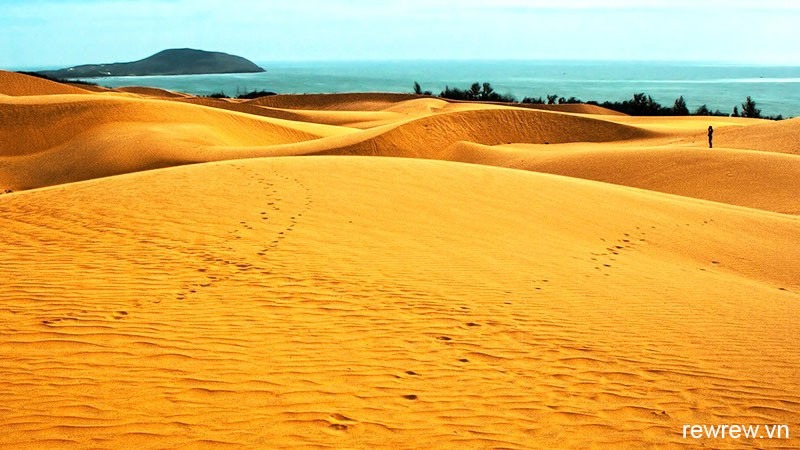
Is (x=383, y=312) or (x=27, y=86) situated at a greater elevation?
(x=27, y=86)

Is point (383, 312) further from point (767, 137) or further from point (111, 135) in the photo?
point (767, 137)

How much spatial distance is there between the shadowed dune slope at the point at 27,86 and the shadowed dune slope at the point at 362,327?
4298cm

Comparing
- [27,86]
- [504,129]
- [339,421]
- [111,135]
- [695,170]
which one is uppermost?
[27,86]

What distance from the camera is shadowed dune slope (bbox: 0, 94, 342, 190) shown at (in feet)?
90.4

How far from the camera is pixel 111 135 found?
3125cm

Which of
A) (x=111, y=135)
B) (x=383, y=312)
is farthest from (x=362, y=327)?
(x=111, y=135)

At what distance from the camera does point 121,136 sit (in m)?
30.9

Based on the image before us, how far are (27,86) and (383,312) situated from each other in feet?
169

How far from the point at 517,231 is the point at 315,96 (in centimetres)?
5499

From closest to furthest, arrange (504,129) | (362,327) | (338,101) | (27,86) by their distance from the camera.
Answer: (362,327)
(504,129)
(27,86)
(338,101)

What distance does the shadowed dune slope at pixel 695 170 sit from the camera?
73.2 feet

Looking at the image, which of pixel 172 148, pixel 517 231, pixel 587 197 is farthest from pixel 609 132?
pixel 517 231

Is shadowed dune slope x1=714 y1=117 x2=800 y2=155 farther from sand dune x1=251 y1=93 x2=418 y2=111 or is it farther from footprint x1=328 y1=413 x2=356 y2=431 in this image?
sand dune x1=251 y1=93 x2=418 y2=111

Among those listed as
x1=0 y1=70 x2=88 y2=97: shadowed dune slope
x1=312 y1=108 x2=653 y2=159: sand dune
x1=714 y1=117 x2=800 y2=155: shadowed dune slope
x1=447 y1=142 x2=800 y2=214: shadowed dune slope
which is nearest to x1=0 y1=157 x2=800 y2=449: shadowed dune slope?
x1=447 y1=142 x2=800 y2=214: shadowed dune slope
